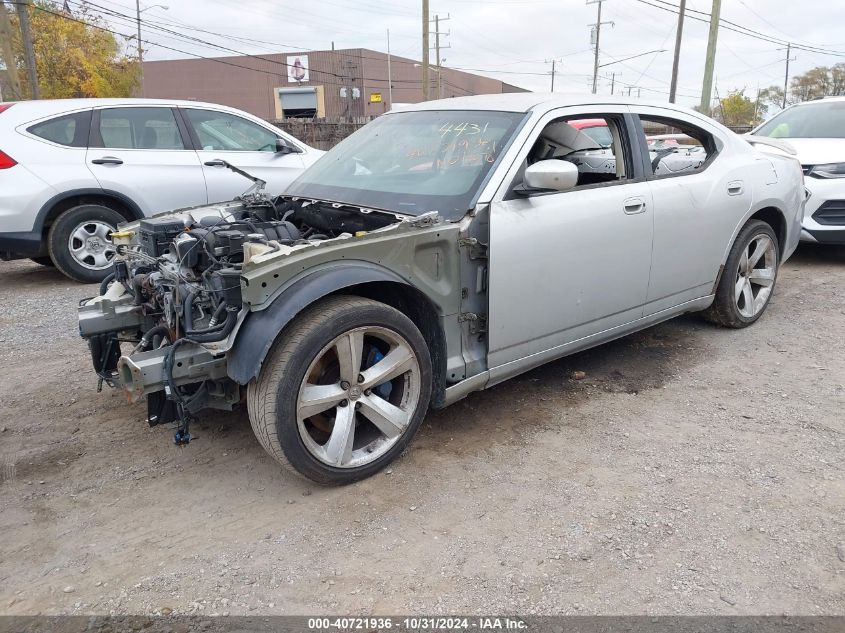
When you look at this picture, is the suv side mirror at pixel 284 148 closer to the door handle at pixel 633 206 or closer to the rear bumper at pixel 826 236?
the door handle at pixel 633 206

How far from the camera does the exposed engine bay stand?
275cm

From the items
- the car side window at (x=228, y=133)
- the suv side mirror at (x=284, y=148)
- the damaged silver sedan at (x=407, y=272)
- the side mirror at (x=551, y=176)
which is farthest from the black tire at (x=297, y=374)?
the car side window at (x=228, y=133)

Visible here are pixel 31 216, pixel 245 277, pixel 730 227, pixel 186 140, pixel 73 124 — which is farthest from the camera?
pixel 186 140

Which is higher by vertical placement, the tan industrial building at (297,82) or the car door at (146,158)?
the tan industrial building at (297,82)

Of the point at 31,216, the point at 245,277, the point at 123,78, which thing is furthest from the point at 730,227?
the point at 123,78

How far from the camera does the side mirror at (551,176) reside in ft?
10.6

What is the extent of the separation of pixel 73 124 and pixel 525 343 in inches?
207

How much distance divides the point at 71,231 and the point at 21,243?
43 cm

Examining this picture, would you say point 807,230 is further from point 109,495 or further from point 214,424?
point 109,495

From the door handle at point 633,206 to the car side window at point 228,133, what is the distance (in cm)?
448

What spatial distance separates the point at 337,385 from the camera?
2.93 m

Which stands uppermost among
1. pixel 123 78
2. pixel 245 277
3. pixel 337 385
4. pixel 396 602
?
pixel 123 78

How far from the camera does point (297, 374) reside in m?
2.74

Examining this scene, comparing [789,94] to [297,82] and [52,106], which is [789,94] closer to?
[297,82]
